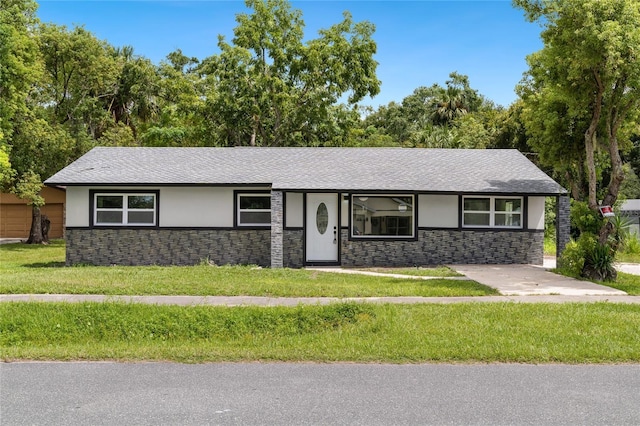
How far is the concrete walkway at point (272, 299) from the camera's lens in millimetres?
10617

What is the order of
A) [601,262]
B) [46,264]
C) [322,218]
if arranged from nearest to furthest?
[601,262] → [322,218] → [46,264]

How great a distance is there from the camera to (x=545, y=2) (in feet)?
47.0

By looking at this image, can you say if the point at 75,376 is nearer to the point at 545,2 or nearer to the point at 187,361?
the point at 187,361

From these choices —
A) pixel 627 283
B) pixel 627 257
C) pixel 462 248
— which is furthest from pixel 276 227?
pixel 627 257

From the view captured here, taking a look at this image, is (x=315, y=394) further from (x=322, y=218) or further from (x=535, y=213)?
(x=535, y=213)

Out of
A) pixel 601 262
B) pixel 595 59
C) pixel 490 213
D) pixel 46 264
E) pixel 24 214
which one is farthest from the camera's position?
pixel 24 214

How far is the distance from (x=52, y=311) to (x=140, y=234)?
8.87 meters

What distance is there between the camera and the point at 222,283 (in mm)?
12898

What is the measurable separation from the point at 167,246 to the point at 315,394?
43.2ft

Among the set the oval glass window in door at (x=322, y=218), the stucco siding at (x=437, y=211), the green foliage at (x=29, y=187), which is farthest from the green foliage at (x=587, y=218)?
the green foliage at (x=29, y=187)

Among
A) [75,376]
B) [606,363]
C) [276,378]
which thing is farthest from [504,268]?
[75,376]

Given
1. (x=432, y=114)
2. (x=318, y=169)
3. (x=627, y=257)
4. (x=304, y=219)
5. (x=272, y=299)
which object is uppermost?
(x=432, y=114)

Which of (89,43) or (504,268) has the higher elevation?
(89,43)

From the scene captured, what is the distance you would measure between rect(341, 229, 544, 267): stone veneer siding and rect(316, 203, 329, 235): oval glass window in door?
1.73 metres
